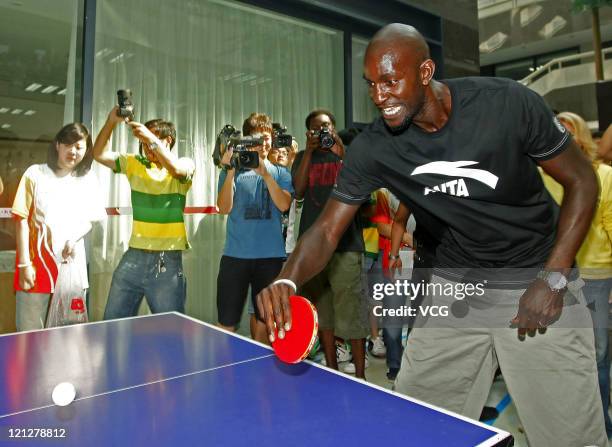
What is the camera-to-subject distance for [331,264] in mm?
3309

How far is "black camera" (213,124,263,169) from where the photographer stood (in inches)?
124

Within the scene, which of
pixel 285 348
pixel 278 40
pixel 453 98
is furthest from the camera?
pixel 278 40

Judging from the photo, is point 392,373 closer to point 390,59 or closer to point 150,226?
point 150,226

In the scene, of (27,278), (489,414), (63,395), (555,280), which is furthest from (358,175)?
(27,278)

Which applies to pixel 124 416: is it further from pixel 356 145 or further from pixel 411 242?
pixel 411 242

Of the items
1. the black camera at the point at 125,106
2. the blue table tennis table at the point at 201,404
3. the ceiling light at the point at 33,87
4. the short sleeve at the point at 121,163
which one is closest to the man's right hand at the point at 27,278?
the short sleeve at the point at 121,163

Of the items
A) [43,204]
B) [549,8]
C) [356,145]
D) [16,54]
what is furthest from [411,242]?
[549,8]

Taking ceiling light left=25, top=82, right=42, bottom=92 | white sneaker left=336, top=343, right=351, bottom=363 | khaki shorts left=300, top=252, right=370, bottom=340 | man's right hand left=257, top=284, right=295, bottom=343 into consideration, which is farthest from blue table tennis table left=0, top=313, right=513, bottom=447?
ceiling light left=25, top=82, right=42, bottom=92

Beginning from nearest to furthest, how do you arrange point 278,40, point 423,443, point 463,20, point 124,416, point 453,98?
point 423,443
point 124,416
point 453,98
point 278,40
point 463,20

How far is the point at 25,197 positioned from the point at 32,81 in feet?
3.89

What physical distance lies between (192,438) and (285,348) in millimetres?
367

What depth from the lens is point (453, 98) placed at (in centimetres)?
168

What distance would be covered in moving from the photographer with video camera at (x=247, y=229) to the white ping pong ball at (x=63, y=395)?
1.86 meters

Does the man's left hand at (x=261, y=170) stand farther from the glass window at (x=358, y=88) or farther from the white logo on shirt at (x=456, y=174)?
the glass window at (x=358, y=88)
